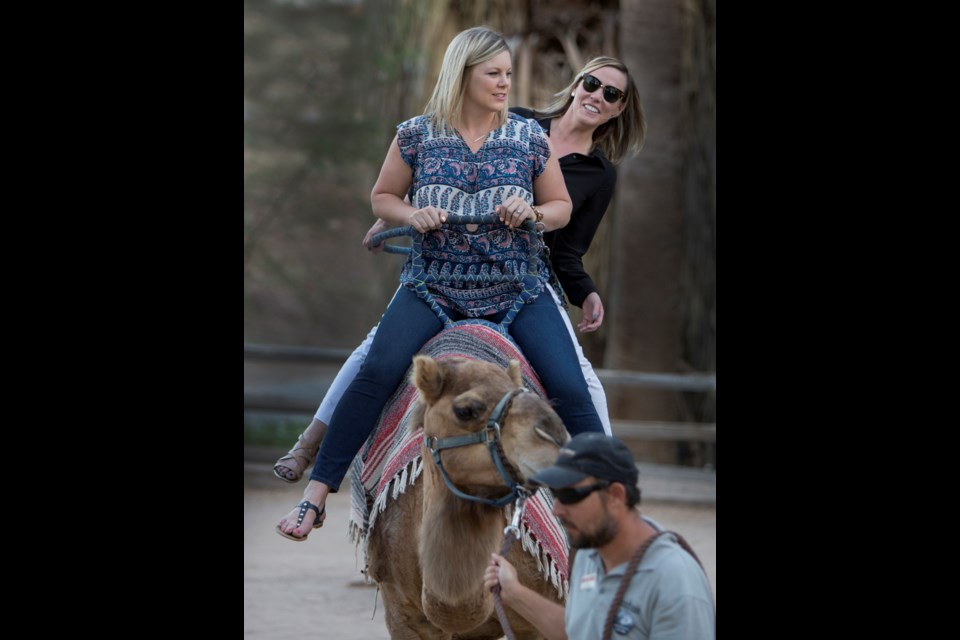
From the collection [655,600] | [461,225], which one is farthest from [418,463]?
[655,600]

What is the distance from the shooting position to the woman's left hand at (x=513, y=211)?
4.39m

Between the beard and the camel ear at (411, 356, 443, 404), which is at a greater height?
the camel ear at (411, 356, 443, 404)

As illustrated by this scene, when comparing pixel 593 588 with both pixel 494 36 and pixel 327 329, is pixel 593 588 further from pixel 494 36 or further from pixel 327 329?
pixel 327 329

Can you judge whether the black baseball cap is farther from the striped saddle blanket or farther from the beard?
the striped saddle blanket

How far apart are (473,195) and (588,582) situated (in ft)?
6.00

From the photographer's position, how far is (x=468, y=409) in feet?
12.1

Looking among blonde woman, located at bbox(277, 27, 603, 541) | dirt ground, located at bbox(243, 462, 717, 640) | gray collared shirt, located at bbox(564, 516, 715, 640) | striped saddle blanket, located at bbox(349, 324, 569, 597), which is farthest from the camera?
dirt ground, located at bbox(243, 462, 717, 640)

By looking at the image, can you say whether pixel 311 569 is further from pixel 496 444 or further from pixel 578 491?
pixel 578 491

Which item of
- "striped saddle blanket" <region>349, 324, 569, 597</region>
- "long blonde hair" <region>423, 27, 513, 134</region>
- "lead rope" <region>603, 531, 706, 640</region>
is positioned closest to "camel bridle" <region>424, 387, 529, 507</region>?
A: "striped saddle blanket" <region>349, 324, 569, 597</region>

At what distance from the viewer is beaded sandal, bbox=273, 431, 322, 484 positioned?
15.8ft

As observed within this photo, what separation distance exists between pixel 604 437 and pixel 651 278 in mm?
9508

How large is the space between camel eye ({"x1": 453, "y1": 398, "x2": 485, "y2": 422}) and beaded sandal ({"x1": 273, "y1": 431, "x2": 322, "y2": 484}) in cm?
126

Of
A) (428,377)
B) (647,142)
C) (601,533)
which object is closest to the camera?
(601,533)

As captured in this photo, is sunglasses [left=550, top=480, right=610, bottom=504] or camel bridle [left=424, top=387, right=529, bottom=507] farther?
camel bridle [left=424, top=387, right=529, bottom=507]
